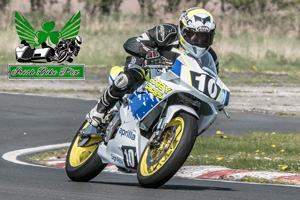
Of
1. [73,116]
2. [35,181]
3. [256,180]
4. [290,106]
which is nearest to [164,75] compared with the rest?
[35,181]

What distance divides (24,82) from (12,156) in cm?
1340

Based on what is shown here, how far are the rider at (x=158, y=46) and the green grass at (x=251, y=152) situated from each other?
3.06 m

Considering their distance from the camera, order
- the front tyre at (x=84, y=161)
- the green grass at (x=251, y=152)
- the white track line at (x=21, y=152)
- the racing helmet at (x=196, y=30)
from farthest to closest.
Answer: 1. the white track line at (x=21, y=152)
2. the green grass at (x=251, y=152)
3. the front tyre at (x=84, y=161)
4. the racing helmet at (x=196, y=30)

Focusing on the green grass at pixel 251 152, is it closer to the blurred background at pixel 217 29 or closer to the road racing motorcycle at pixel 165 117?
the road racing motorcycle at pixel 165 117

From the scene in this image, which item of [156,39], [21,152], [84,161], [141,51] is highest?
[156,39]

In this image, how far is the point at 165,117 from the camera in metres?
7.52

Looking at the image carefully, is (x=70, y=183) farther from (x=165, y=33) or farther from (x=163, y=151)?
(x=165, y=33)

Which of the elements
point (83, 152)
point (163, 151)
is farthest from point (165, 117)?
point (83, 152)

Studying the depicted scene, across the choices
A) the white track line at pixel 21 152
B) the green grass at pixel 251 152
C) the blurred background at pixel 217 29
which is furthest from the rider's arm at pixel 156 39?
the blurred background at pixel 217 29

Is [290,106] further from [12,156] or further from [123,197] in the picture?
[123,197]

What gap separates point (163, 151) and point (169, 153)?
0.40 feet

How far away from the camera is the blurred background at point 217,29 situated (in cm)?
3112

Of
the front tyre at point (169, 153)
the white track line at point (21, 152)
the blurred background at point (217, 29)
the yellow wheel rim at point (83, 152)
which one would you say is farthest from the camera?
the blurred background at point (217, 29)

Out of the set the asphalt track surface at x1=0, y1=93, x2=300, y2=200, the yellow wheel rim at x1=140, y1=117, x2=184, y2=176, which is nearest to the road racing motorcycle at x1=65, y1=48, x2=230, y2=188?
the yellow wheel rim at x1=140, y1=117, x2=184, y2=176
